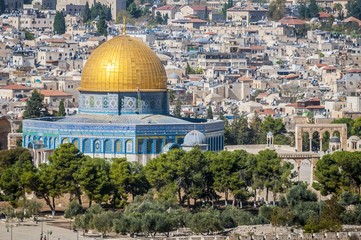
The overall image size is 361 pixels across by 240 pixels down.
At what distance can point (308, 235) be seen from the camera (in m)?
63.9

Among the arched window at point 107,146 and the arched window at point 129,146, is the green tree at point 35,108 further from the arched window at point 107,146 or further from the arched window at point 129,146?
the arched window at point 129,146

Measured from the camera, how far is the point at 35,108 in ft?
327

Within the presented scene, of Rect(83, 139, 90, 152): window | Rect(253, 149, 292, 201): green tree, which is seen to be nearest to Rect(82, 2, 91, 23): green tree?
Rect(83, 139, 90, 152): window

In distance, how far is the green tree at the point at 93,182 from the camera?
238 ft

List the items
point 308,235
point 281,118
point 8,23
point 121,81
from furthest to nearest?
point 8,23 → point 281,118 → point 121,81 → point 308,235

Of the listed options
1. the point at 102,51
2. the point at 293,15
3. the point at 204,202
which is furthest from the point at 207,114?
the point at 293,15

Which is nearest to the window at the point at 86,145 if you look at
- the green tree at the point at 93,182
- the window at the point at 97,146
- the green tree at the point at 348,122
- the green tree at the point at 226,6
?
the window at the point at 97,146

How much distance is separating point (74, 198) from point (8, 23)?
9962 centimetres

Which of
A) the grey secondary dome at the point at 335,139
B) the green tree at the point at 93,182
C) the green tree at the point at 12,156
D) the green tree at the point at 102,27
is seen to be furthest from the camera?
the green tree at the point at 102,27

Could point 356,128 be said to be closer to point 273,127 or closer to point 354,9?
point 273,127

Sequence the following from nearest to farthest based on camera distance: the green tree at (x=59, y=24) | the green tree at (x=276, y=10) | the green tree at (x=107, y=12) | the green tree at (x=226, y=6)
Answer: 1. the green tree at (x=59, y=24)
2. the green tree at (x=107, y=12)
3. the green tree at (x=276, y=10)
4. the green tree at (x=226, y=6)

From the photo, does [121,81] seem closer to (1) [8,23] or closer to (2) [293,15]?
(1) [8,23]

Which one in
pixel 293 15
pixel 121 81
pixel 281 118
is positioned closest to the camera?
pixel 121 81

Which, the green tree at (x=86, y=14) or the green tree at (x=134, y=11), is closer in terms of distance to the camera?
the green tree at (x=86, y=14)
